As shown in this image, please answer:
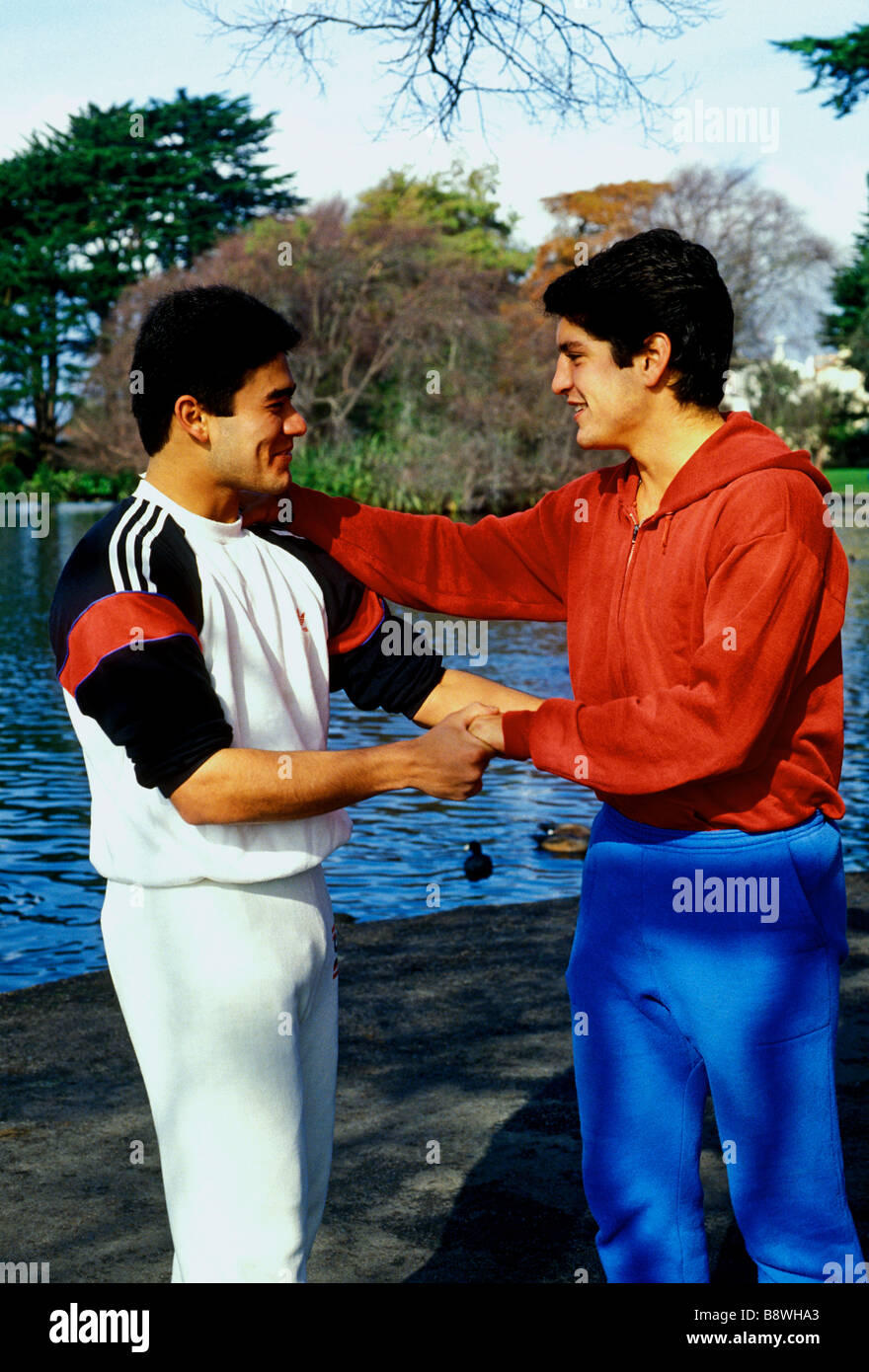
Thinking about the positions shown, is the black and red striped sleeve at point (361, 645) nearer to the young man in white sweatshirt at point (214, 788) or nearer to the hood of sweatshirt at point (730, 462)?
the young man in white sweatshirt at point (214, 788)

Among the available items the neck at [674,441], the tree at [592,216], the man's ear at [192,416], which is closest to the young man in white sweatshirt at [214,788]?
the man's ear at [192,416]

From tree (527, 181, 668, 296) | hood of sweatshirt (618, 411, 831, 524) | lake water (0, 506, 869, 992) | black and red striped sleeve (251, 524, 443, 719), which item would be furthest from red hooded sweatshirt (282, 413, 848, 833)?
tree (527, 181, 668, 296)

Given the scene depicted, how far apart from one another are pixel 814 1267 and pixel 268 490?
5.48 ft

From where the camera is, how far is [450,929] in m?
6.84

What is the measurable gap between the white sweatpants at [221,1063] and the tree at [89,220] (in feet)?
183

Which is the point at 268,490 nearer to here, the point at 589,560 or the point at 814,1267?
the point at 589,560

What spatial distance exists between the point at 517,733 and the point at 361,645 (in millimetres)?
429

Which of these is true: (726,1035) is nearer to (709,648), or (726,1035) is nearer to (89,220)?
(709,648)

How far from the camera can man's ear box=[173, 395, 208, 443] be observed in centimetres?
262

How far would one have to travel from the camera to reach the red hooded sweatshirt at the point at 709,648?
8.27ft

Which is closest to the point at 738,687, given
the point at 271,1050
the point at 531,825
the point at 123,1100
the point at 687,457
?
the point at 687,457

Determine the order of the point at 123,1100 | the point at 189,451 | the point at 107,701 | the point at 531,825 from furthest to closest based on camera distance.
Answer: the point at 531,825 → the point at 123,1100 → the point at 189,451 → the point at 107,701

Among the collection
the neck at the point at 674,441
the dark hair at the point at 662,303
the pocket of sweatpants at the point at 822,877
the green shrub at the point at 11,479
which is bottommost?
the pocket of sweatpants at the point at 822,877

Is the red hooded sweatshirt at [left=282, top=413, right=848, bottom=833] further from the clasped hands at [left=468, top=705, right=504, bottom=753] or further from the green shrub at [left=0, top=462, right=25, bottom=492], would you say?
the green shrub at [left=0, top=462, right=25, bottom=492]
